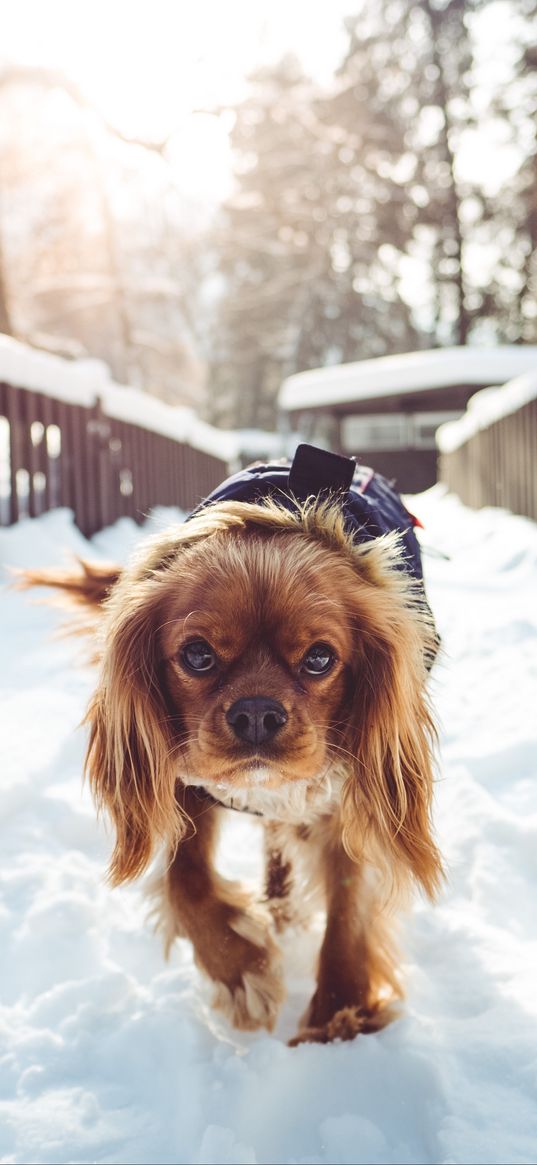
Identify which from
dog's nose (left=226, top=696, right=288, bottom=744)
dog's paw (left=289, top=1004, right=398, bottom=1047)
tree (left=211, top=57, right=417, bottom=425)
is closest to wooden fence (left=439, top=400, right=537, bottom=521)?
dog's paw (left=289, top=1004, right=398, bottom=1047)

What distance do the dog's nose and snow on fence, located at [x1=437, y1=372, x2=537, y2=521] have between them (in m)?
4.51

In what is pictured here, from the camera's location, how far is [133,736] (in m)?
1.73

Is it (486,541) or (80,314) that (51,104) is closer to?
(80,314)

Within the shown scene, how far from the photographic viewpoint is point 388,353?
81.0ft

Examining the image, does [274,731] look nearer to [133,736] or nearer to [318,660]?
[318,660]

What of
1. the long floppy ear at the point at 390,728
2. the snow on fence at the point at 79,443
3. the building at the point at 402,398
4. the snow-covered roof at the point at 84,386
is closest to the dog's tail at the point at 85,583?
the long floppy ear at the point at 390,728

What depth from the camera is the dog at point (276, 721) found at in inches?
60.9

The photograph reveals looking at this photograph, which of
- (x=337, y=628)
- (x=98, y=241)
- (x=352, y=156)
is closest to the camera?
(x=337, y=628)

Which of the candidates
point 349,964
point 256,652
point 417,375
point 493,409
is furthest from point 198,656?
point 417,375

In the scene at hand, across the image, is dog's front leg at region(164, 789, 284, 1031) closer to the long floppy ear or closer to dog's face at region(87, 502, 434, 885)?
dog's face at region(87, 502, 434, 885)

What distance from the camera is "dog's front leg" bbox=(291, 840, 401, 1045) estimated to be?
1.74 m

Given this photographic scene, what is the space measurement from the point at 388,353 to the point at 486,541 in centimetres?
2002

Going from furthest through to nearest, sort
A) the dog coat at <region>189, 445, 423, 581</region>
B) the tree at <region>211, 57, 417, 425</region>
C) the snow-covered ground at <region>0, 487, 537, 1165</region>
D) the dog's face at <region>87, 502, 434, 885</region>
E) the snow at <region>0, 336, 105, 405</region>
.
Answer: the tree at <region>211, 57, 417, 425</region>, the snow at <region>0, 336, 105, 405</region>, the dog coat at <region>189, 445, 423, 581</region>, the dog's face at <region>87, 502, 434, 885</region>, the snow-covered ground at <region>0, 487, 537, 1165</region>

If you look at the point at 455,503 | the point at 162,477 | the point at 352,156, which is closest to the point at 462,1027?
the point at 162,477
